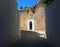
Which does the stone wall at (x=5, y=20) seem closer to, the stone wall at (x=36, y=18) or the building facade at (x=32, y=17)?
the stone wall at (x=36, y=18)

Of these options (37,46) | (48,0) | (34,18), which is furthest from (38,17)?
(37,46)

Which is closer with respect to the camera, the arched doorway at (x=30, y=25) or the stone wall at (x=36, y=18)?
the stone wall at (x=36, y=18)

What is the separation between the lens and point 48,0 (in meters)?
16.4

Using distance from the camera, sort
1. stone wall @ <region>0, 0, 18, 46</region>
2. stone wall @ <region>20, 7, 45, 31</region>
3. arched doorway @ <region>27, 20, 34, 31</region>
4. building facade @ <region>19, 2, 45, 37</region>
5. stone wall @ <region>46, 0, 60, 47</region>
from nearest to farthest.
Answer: stone wall @ <region>46, 0, 60, 47</region>
stone wall @ <region>0, 0, 18, 46</region>
stone wall @ <region>20, 7, 45, 31</region>
building facade @ <region>19, 2, 45, 37</region>
arched doorway @ <region>27, 20, 34, 31</region>

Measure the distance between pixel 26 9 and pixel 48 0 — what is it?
55.3 ft

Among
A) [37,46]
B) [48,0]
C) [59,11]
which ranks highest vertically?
[48,0]

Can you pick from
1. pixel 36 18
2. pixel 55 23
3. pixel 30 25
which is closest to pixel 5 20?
pixel 55 23

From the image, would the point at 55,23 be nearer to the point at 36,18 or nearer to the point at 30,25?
the point at 36,18

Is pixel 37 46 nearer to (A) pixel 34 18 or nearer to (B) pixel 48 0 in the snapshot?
(B) pixel 48 0

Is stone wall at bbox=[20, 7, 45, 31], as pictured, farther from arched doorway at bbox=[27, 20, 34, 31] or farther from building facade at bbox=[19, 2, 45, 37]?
arched doorway at bbox=[27, 20, 34, 31]

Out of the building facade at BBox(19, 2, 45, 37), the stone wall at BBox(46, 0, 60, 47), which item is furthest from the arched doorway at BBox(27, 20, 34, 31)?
the stone wall at BBox(46, 0, 60, 47)

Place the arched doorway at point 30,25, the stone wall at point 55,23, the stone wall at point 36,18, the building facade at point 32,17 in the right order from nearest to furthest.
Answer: the stone wall at point 55,23 → the stone wall at point 36,18 → the building facade at point 32,17 → the arched doorway at point 30,25

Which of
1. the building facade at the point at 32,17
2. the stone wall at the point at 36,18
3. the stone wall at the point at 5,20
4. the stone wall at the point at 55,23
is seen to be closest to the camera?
the stone wall at the point at 55,23

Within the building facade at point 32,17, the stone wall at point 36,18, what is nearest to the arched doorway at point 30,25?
the building facade at point 32,17
